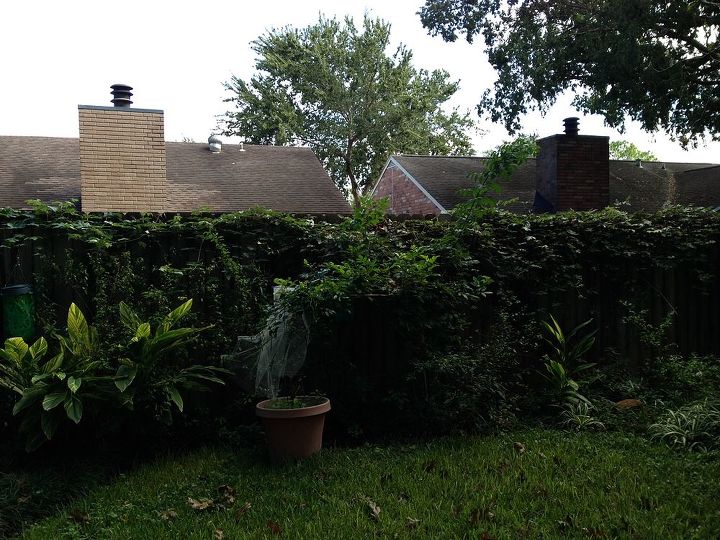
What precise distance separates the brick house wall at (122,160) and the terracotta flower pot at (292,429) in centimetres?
852

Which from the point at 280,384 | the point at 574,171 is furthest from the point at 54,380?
the point at 574,171

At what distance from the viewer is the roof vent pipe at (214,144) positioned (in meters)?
16.0

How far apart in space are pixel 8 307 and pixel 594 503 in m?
4.29

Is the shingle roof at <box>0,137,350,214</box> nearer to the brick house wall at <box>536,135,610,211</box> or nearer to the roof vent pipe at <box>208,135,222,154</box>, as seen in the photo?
the roof vent pipe at <box>208,135,222,154</box>

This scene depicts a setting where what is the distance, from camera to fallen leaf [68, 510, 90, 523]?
11.0 ft

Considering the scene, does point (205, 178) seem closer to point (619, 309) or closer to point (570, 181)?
point (570, 181)

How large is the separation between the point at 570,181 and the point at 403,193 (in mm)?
5968

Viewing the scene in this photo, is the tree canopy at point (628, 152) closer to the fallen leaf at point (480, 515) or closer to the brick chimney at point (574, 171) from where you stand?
the brick chimney at point (574, 171)

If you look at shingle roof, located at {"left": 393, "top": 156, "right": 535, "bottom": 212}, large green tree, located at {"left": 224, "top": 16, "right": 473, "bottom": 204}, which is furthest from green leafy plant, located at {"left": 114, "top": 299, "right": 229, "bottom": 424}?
large green tree, located at {"left": 224, "top": 16, "right": 473, "bottom": 204}

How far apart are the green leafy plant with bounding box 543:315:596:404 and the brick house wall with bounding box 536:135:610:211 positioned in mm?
8642

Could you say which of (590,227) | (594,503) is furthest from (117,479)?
(590,227)

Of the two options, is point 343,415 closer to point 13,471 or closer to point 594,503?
point 594,503

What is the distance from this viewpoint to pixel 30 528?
3.29 metres

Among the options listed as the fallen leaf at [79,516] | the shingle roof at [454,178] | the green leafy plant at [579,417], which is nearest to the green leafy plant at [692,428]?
the green leafy plant at [579,417]
